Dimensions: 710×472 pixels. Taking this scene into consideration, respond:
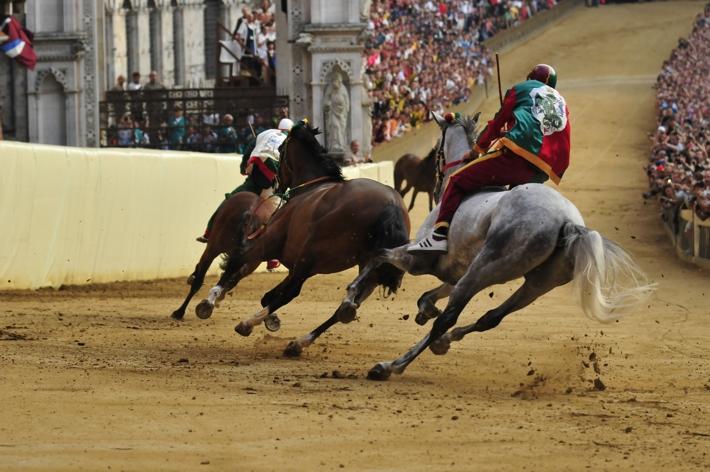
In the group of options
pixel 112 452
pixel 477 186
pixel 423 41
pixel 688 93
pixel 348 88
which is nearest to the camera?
pixel 112 452

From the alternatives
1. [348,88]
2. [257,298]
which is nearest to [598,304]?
[257,298]

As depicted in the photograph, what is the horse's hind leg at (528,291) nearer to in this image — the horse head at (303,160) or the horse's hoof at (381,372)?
the horse's hoof at (381,372)

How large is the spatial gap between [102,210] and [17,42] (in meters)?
14.5

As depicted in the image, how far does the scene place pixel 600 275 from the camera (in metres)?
10.4

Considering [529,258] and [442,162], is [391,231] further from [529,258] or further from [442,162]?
[529,258]

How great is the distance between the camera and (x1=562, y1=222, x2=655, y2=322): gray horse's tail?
34.1ft

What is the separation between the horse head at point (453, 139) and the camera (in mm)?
12477

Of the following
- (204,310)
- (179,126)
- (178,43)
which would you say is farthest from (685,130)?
(204,310)

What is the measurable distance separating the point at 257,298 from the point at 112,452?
35.4 feet

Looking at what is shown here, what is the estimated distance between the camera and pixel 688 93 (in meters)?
44.1

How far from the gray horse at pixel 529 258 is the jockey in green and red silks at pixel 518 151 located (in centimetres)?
12

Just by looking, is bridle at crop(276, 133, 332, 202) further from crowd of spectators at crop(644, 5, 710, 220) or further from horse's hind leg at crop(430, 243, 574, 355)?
crowd of spectators at crop(644, 5, 710, 220)

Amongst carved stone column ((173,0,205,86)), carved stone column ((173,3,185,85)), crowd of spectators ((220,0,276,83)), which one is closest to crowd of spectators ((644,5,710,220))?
crowd of spectators ((220,0,276,83))

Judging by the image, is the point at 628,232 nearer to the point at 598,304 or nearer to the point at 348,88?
the point at 348,88
